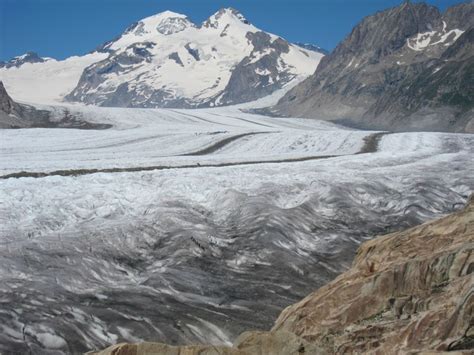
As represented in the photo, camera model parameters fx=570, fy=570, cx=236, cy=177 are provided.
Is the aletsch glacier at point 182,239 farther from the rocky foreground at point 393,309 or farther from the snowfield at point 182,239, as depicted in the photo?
the rocky foreground at point 393,309

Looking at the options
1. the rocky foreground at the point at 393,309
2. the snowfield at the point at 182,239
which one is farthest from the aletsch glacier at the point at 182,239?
the rocky foreground at the point at 393,309

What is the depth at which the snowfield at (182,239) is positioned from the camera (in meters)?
14.6

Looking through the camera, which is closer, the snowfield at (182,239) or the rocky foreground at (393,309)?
the rocky foreground at (393,309)

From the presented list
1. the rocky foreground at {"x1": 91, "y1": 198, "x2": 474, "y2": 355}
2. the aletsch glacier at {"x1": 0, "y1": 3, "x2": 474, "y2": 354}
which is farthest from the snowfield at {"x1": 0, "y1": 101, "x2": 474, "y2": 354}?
the rocky foreground at {"x1": 91, "y1": 198, "x2": 474, "y2": 355}

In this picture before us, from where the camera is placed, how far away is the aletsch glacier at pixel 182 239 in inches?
575

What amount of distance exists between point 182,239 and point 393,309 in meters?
12.0

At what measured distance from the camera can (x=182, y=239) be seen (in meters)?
21.2

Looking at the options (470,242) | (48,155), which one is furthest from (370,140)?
(470,242)

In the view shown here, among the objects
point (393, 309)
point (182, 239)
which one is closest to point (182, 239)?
point (182, 239)

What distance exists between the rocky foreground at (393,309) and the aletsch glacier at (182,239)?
389 cm

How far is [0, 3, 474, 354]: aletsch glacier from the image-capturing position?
48.0 feet

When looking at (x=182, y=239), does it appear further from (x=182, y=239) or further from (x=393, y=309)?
(x=393, y=309)

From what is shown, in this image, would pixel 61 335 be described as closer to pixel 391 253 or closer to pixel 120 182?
pixel 391 253

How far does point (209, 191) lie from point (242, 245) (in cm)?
637
